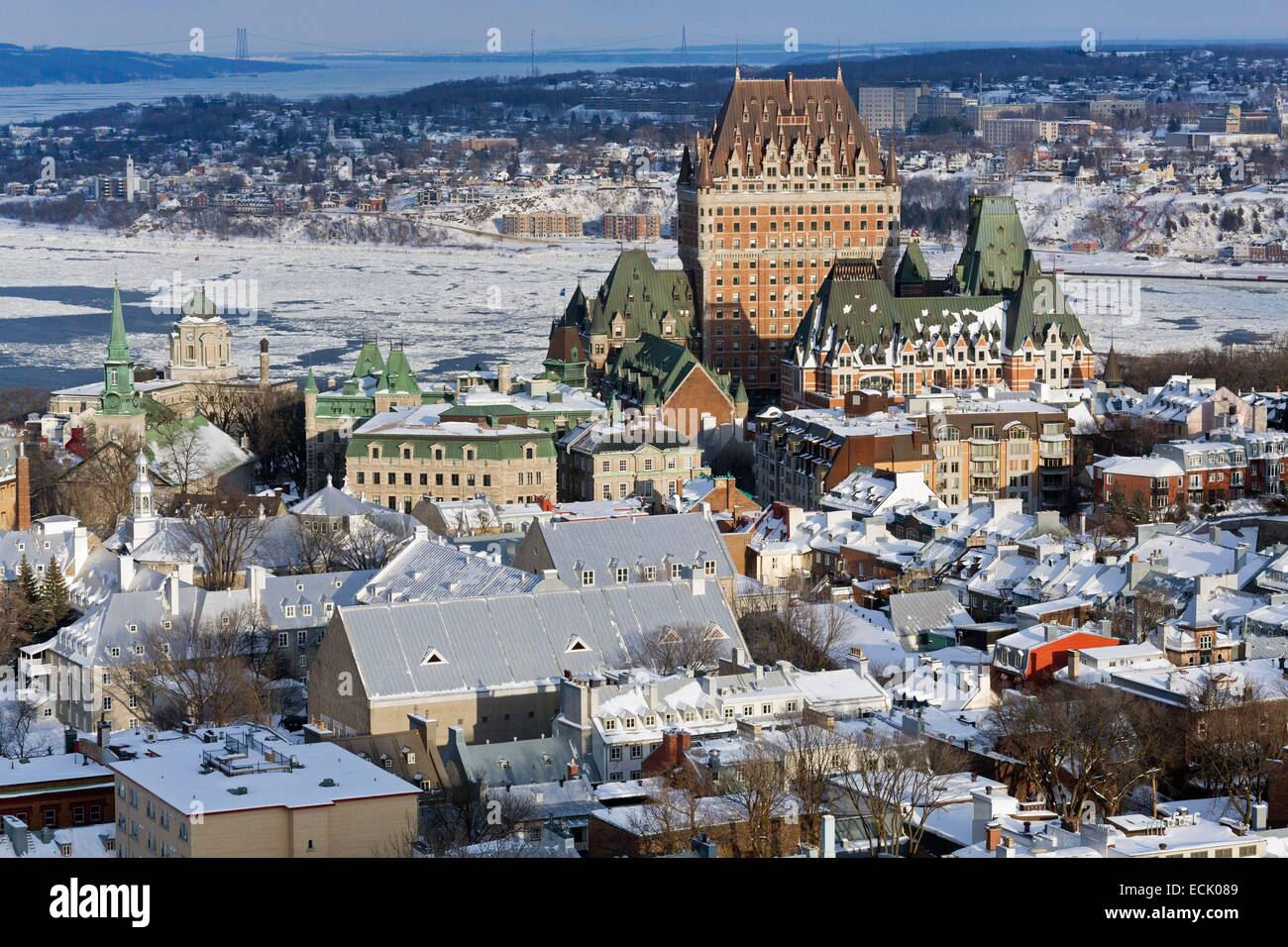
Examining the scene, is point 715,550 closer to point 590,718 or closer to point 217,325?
point 590,718

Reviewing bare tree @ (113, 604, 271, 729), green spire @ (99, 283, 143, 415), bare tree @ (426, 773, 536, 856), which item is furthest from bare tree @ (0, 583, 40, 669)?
green spire @ (99, 283, 143, 415)

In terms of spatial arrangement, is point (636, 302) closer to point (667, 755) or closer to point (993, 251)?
point (993, 251)

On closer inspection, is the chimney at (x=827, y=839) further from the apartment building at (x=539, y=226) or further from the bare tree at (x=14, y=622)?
the apartment building at (x=539, y=226)

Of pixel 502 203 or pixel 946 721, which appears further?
pixel 502 203

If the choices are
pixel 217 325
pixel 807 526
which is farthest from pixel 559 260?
pixel 807 526

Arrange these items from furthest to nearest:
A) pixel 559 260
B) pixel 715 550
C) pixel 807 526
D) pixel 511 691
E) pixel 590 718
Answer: pixel 559 260 < pixel 807 526 < pixel 715 550 < pixel 511 691 < pixel 590 718

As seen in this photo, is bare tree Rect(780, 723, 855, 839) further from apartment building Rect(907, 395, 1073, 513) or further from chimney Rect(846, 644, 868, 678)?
apartment building Rect(907, 395, 1073, 513)

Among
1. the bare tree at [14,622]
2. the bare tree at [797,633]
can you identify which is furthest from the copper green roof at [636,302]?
the bare tree at [14,622]
